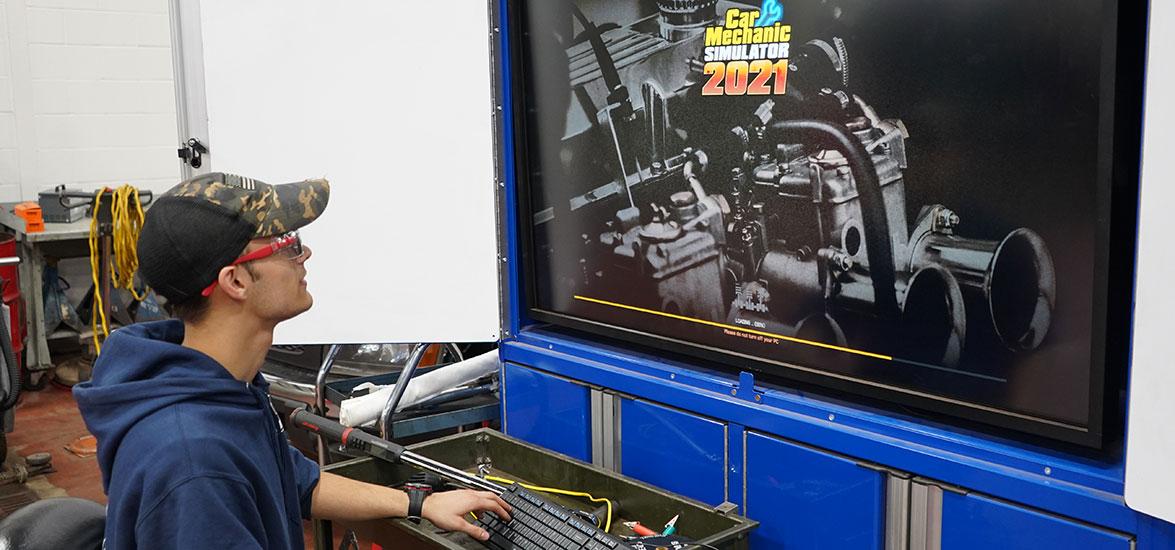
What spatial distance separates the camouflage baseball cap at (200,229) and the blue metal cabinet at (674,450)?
992 millimetres

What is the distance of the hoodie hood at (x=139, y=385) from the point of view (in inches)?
56.1

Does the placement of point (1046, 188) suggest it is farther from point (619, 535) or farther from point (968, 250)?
point (619, 535)

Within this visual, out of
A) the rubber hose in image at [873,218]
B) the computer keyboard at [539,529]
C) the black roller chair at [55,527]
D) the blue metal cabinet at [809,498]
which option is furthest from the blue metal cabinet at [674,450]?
the black roller chair at [55,527]

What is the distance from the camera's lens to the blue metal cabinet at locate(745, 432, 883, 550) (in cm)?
188

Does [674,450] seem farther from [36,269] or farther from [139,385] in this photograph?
[36,269]

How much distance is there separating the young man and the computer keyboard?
1.34 feet

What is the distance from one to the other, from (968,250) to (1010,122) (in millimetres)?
215

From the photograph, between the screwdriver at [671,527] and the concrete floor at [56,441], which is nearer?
the screwdriver at [671,527]

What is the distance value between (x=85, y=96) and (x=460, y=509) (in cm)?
489

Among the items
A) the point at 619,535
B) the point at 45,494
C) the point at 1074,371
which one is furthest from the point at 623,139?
the point at 45,494

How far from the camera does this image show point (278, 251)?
160 cm

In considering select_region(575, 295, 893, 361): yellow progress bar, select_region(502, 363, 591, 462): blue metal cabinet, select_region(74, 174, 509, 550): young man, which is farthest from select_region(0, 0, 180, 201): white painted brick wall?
select_region(74, 174, 509, 550): young man

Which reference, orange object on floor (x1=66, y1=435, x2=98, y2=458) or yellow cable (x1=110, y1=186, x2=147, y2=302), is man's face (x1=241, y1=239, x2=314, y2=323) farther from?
orange object on floor (x1=66, y1=435, x2=98, y2=458)

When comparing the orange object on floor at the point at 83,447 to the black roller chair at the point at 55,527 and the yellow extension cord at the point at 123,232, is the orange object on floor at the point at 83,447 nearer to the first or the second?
the yellow extension cord at the point at 123,232
